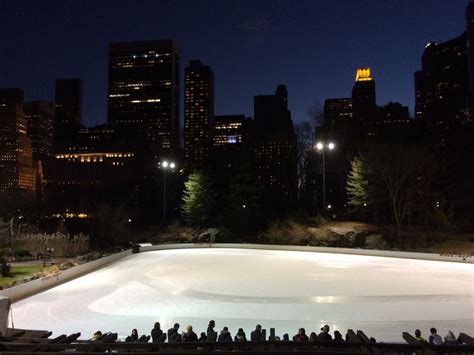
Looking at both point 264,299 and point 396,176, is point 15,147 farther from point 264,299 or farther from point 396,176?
point 264,299

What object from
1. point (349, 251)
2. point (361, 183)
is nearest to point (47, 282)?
point (349, 251)

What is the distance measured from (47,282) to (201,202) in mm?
31861

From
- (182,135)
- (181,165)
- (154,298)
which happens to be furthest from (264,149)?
(154,298)

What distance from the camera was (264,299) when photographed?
1494 centimetres

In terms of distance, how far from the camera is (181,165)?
6569cm

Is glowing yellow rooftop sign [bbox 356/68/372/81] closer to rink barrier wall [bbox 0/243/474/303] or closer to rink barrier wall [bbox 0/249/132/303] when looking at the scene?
rink barrier wall [bbox 0/243/474/303]

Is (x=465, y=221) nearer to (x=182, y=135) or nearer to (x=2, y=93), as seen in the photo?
(x=182, y=135)

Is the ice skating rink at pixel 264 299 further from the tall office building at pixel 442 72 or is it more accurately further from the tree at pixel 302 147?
the tall office building at pixel 442 72

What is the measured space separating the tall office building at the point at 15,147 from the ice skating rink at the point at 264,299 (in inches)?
5193

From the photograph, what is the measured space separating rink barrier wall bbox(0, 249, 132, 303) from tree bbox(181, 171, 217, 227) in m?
23.5

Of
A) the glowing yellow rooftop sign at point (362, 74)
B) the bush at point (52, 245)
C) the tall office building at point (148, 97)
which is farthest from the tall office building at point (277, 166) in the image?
the tall office building at point (148, 97)

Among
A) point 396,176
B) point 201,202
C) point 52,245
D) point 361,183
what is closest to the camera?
point 52,245

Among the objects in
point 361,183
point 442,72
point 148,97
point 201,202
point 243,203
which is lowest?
point 243,203

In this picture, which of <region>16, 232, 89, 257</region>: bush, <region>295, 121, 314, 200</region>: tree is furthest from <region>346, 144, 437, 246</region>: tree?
<region>16, 232, 89, 257</region>: bush
